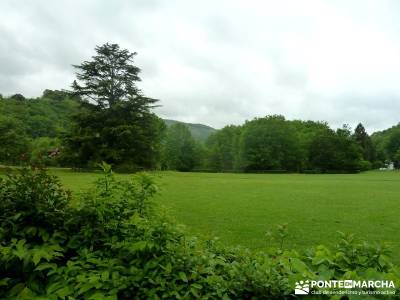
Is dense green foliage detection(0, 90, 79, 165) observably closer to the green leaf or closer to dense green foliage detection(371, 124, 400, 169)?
the green leaf

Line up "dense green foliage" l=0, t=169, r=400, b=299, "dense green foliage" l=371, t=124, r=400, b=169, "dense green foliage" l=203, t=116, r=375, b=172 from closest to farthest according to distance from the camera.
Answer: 1. "dense green foliage" l=0, t=169, r=400, b=299
2. "dense green foliage" l=203, t=116, r=375, b=172
3. "dense green foliage" l=371, t=124, r=400, b=169

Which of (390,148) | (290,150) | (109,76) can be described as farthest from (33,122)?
(390,148)

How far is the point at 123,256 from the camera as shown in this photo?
2.71 meters

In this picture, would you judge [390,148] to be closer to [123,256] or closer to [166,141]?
[166,141]

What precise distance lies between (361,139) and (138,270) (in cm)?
10371

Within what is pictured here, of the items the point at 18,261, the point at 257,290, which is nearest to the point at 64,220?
the point at 18,261

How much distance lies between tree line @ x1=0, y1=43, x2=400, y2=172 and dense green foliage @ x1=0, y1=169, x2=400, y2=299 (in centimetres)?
64

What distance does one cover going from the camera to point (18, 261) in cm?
264

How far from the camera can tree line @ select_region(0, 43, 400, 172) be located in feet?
117

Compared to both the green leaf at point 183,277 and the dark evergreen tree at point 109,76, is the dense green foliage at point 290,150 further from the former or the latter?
the green leaf at point 183,277

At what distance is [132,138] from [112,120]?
296cm

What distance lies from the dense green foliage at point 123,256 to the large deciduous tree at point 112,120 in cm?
3234

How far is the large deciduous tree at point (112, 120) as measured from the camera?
36000 mm

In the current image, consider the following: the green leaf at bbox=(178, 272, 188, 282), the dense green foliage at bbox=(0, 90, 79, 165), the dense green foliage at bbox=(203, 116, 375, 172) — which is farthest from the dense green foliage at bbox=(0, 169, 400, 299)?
the dense green foliage at bbox=(203, 116, 375, 172)
